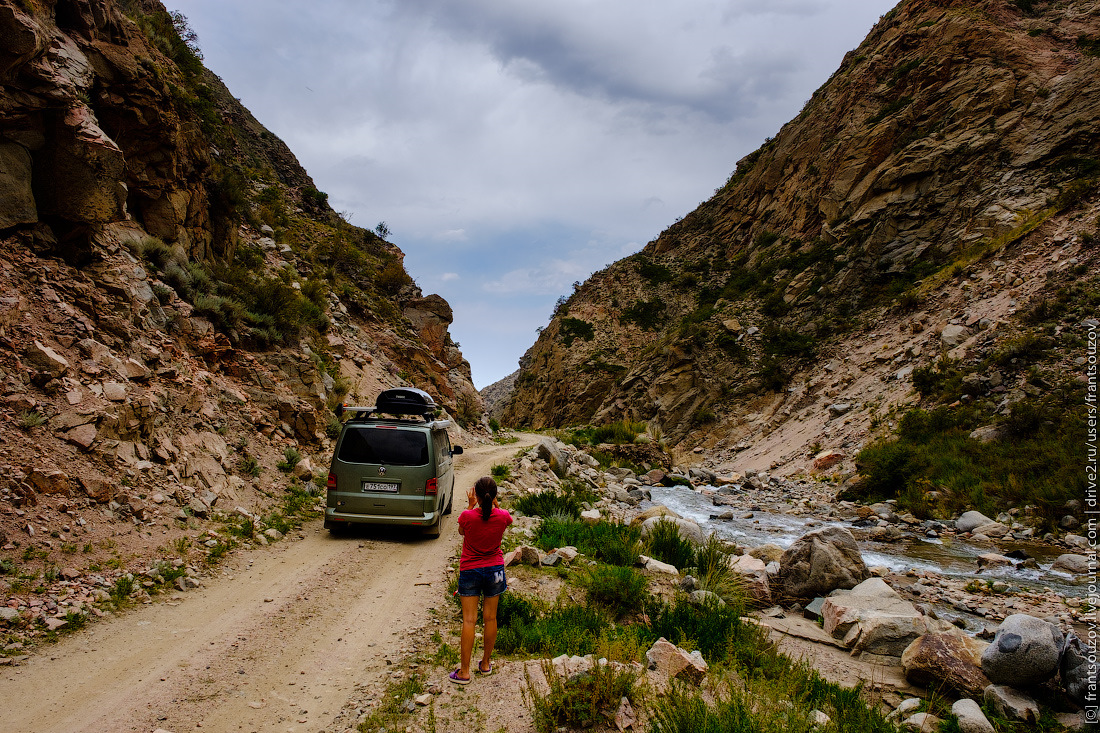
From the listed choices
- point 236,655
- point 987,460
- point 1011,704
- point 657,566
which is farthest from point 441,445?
point 987,460

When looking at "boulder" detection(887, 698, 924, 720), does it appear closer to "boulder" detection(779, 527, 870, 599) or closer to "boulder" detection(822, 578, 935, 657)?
"boulder" detection(822, 578, 935, 657)

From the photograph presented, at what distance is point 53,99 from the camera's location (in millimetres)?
8086

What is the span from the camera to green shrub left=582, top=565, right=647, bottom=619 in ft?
19.1

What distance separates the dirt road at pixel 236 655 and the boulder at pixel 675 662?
235 cm

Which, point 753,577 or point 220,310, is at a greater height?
point 220,310

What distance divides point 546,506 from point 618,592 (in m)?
5.23

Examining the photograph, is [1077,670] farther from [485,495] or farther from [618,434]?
[618,434]

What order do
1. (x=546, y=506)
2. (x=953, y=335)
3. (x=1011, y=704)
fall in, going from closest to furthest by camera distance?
(x=1011, y=704)
(x=546, y=506)
(x=953, y=335)

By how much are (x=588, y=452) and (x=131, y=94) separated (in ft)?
71.1

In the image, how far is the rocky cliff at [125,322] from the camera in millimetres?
6219

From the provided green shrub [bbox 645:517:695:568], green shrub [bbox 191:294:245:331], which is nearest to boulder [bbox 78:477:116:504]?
green shrub [bbox 191:294:245:331]

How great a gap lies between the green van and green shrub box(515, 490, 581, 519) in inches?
101

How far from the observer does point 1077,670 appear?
4129 millimetres

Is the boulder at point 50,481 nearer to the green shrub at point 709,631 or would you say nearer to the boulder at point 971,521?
the green shrub at point 709,631
